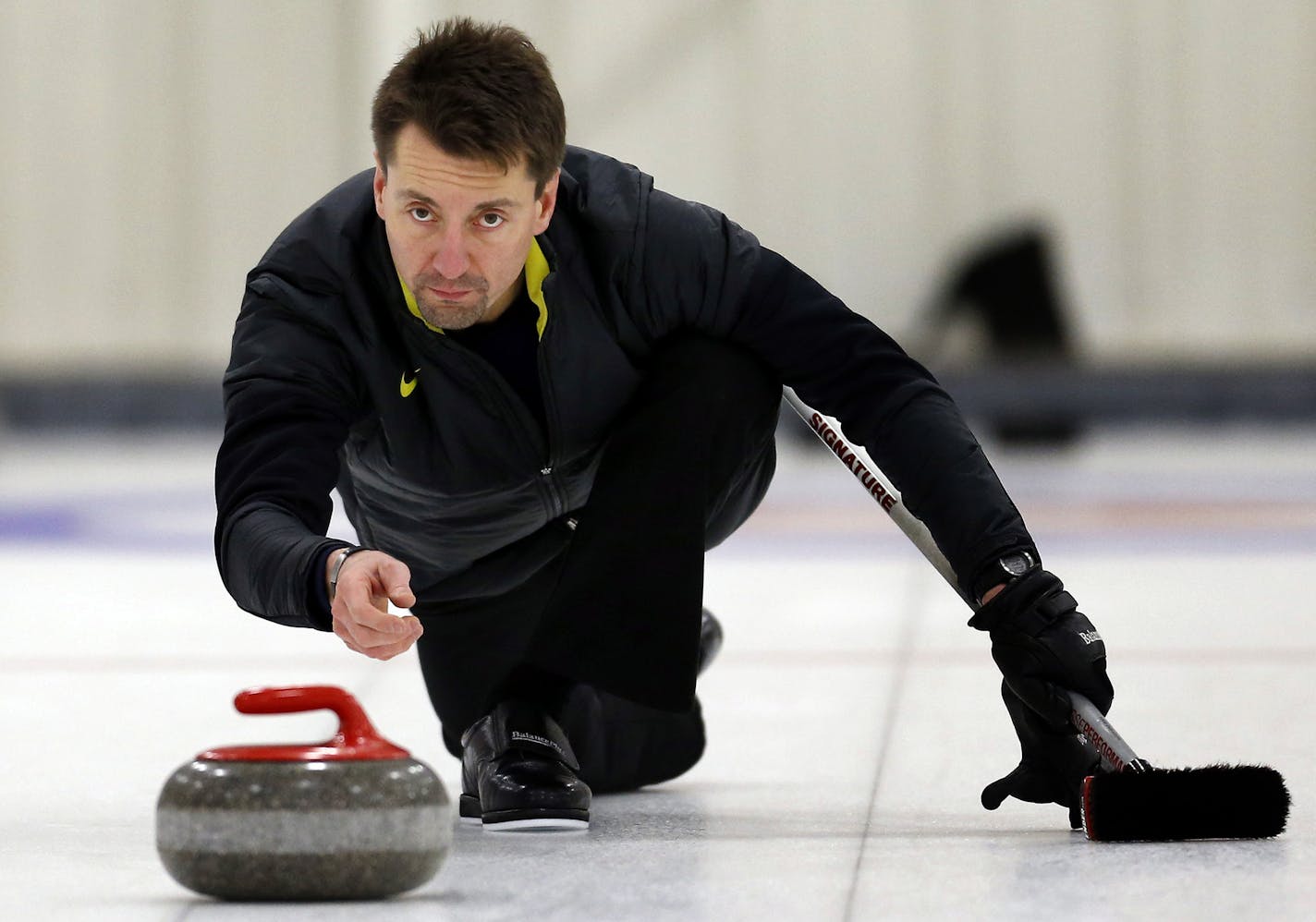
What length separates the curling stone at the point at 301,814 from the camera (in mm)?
1500

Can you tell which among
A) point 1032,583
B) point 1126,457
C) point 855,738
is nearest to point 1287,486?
point 1126,457

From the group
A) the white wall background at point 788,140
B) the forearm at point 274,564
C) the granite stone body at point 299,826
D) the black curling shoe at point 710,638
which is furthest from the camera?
the white wall background at point 788,140

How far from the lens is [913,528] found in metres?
2.05

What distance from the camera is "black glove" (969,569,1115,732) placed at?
6.09 ft

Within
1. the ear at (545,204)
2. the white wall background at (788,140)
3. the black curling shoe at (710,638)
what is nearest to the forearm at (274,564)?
the ear at (545,204)

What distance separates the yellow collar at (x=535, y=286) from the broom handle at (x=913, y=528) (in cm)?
28

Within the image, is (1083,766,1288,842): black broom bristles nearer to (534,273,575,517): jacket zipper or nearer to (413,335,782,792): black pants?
(413,335,782,792): black pants

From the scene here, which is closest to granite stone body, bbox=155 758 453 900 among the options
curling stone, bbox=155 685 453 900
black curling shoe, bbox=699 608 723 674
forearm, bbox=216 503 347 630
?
curling stone, bbox=155 685 453 900

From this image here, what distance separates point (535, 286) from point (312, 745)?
635 mm

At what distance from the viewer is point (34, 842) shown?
6.25 feet

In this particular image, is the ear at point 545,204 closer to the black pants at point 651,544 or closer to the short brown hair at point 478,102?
the short brown hair at point 478,102

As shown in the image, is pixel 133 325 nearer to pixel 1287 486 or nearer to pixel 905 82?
pixel 905 82

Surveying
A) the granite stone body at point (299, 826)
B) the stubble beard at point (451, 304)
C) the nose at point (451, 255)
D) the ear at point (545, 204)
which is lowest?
the granite stone body at point (299, 826)

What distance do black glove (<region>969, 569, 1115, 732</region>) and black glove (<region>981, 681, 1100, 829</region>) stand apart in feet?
0.08
